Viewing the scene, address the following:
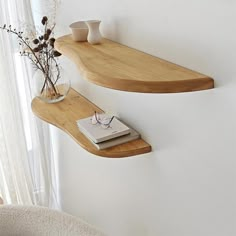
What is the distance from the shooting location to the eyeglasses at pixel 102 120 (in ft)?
4.73

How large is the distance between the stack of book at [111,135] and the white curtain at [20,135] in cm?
83

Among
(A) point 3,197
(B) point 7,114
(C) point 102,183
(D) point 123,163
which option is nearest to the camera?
(D) point 123,163

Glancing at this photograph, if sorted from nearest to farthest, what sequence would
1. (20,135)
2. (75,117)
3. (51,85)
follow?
(75,117)
(51,85)
(20,135)

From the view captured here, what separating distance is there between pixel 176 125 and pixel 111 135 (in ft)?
0.97

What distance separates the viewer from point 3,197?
7.63ft

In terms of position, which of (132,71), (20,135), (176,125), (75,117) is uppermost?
(132,71)

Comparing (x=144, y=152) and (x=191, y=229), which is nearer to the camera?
(x=191, y=229)

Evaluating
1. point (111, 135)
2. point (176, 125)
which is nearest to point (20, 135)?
point (111, 135)

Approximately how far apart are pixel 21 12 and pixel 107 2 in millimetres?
768

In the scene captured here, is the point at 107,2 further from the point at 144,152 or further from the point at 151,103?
the point at 144,152

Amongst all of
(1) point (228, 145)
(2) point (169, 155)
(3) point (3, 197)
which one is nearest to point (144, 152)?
(2) point (169, 155)

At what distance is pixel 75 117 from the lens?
165 centimetres

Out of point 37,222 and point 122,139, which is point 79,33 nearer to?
point 122,139

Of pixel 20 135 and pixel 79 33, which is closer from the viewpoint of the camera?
pixel 79 33
